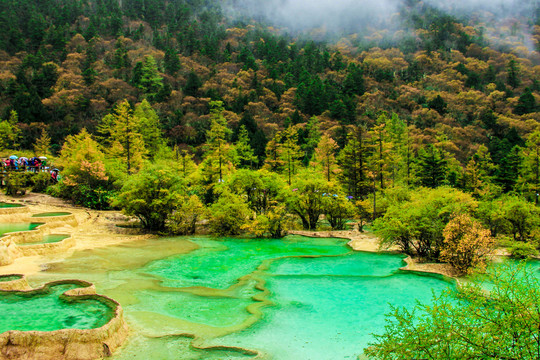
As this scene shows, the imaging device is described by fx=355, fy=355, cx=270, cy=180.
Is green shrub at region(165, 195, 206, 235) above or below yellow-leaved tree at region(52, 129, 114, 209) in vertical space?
below

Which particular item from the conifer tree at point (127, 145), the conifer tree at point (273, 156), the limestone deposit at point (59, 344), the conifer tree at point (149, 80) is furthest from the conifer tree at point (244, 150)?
the limestone deposit at point (59, 344)

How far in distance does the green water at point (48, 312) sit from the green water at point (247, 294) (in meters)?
1.04

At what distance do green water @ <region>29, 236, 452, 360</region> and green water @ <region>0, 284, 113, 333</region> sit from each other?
1041 mm

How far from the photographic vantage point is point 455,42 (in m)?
100

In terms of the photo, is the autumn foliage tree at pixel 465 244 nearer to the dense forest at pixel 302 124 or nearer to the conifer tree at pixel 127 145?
the dense forest at pixel 302 124

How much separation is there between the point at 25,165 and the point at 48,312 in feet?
96.6

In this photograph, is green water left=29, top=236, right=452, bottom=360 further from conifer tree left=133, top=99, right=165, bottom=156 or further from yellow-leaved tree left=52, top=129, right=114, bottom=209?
conifer tree left=133, top=99, right=165, bottom=156

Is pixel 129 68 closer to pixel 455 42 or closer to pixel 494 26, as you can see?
pixel 455 42

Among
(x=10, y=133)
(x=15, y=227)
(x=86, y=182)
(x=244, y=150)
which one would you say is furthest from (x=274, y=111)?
(x=15, y=227)

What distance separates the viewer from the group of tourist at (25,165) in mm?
32031

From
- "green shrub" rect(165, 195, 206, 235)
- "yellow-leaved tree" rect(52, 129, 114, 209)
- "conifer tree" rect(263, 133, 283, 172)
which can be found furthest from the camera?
"conifer tree" rect(263, 133, 283, 172)

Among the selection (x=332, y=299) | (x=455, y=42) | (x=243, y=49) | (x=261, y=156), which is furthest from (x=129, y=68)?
(x=455, y=42)

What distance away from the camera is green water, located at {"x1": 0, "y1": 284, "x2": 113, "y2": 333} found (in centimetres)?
905

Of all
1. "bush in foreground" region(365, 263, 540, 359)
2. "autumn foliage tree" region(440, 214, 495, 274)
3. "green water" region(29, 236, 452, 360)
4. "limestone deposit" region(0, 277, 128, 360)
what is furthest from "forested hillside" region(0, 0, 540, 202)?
"limestone deposit" region(0, 277, 128, 360)
